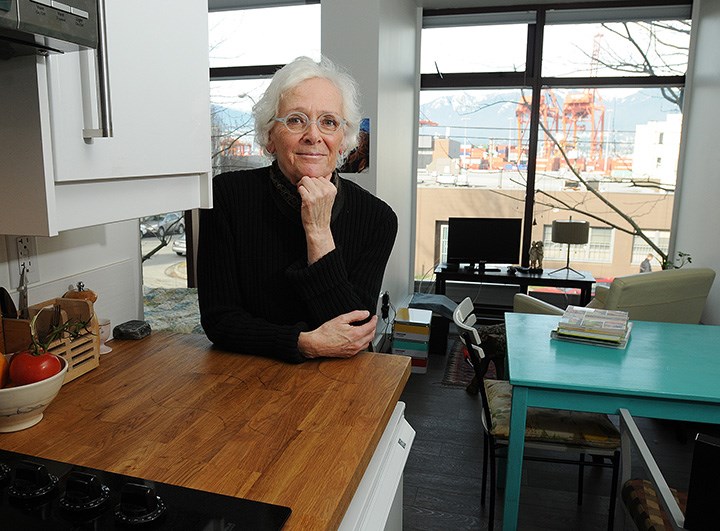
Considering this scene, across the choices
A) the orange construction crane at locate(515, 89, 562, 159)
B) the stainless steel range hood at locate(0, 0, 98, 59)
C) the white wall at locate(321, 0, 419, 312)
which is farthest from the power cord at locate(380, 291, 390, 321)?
the stainless steel range hood at locate(0, 0, 98, 59)

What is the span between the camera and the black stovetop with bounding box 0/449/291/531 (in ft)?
2.34

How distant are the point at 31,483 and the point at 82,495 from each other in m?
0.08

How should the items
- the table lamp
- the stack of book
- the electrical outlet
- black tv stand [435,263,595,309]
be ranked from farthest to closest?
the table lamp
black tv stand [435,263,595,309]
the stack of book
the electrical outlet

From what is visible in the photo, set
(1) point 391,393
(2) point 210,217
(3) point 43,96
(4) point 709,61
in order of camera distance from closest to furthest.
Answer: (3) point 43,96 < (1) point 391,393 < (2) point 210,217 < (4) point 709,61

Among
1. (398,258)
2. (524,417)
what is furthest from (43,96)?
(398,258)

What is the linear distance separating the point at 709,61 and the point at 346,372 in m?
4.76

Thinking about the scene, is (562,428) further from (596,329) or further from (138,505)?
(138,505)

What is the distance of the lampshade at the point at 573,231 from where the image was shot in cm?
496

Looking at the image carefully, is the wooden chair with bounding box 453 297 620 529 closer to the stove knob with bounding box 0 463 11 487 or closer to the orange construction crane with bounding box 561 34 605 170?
the stove knob with bounding box 0 463 11 487

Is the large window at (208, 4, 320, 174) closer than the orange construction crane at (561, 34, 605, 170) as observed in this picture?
Yes

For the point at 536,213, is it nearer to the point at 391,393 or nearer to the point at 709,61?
the point at 709,61

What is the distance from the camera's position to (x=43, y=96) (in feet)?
2.34

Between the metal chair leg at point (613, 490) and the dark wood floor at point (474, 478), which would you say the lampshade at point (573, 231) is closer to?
the dark wood floor at point (474, 478)

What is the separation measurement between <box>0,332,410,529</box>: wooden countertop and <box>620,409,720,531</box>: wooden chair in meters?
0.59
